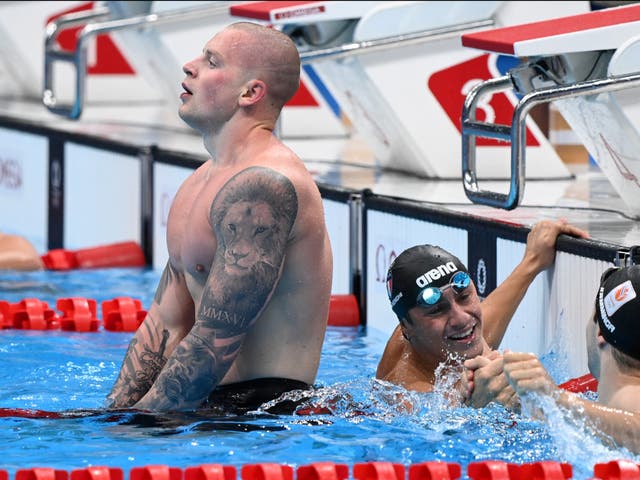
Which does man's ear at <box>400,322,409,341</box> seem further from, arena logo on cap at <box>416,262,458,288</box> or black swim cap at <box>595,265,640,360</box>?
black swim cap at <box>595,265,640,360</box>

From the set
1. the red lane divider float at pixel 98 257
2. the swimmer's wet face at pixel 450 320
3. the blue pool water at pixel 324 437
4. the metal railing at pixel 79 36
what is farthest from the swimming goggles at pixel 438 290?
the metal railing at pixel 79 36

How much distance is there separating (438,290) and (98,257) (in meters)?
3.52

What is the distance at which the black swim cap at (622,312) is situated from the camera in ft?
10.1

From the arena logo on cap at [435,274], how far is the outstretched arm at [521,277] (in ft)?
A: 1.52

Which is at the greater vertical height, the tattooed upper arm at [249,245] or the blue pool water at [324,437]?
the tattooed upper arm at [249,245]

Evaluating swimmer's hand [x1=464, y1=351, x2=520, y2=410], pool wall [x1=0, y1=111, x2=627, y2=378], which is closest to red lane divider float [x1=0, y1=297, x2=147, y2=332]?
pool wall [x1=0, y1=111, x2=627, y2=378]

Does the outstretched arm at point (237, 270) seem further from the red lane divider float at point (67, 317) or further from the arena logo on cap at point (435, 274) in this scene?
the red lane divider float at point (67, 317)

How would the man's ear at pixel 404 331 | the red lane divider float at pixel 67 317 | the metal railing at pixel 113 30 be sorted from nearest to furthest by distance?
the man's ear at pixel 404 331 → the red lane divider float at pixel 67 317 → the metal railing at pixel 113 30

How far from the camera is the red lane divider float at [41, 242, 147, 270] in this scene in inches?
271

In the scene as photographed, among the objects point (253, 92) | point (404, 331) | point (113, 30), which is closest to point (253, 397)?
point (404, 331)

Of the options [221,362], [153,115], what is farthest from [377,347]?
[153,115]

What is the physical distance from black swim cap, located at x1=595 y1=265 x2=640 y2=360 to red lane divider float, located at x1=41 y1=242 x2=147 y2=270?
4072mm

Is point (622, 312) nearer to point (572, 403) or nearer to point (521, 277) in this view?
point (572, 403)

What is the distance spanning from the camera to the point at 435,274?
3746 mm
